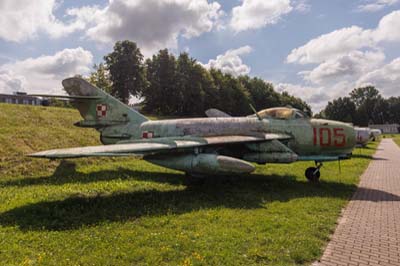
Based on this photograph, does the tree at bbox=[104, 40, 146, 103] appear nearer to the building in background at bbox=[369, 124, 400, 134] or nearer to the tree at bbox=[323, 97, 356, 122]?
the tree at bbox=[323, 97, 356, 122]

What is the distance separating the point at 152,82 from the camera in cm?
5153

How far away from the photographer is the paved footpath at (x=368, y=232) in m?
5.07

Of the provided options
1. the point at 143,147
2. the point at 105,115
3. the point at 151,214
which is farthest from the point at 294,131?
the point at 105,115

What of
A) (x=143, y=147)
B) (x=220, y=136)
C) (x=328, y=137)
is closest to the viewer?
(x=143, y=147)

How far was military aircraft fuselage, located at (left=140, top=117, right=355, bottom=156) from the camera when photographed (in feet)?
36.2

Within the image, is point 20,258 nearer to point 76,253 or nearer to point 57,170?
point 76,253

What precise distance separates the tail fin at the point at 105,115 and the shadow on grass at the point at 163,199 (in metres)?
1.60

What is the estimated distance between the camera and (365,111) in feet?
414

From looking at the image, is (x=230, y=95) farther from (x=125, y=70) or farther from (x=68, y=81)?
(x=68, y=81)

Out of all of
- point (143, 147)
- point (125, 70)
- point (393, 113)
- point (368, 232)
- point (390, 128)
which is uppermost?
point (125, 70)

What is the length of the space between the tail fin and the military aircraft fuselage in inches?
67.6

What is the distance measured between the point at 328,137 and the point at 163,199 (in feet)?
21.1

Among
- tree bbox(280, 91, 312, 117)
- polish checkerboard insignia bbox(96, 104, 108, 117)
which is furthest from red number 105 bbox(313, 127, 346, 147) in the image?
tree bbox(280, 91, 312, 117)

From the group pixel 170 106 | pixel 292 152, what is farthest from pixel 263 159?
pixel 170 106
